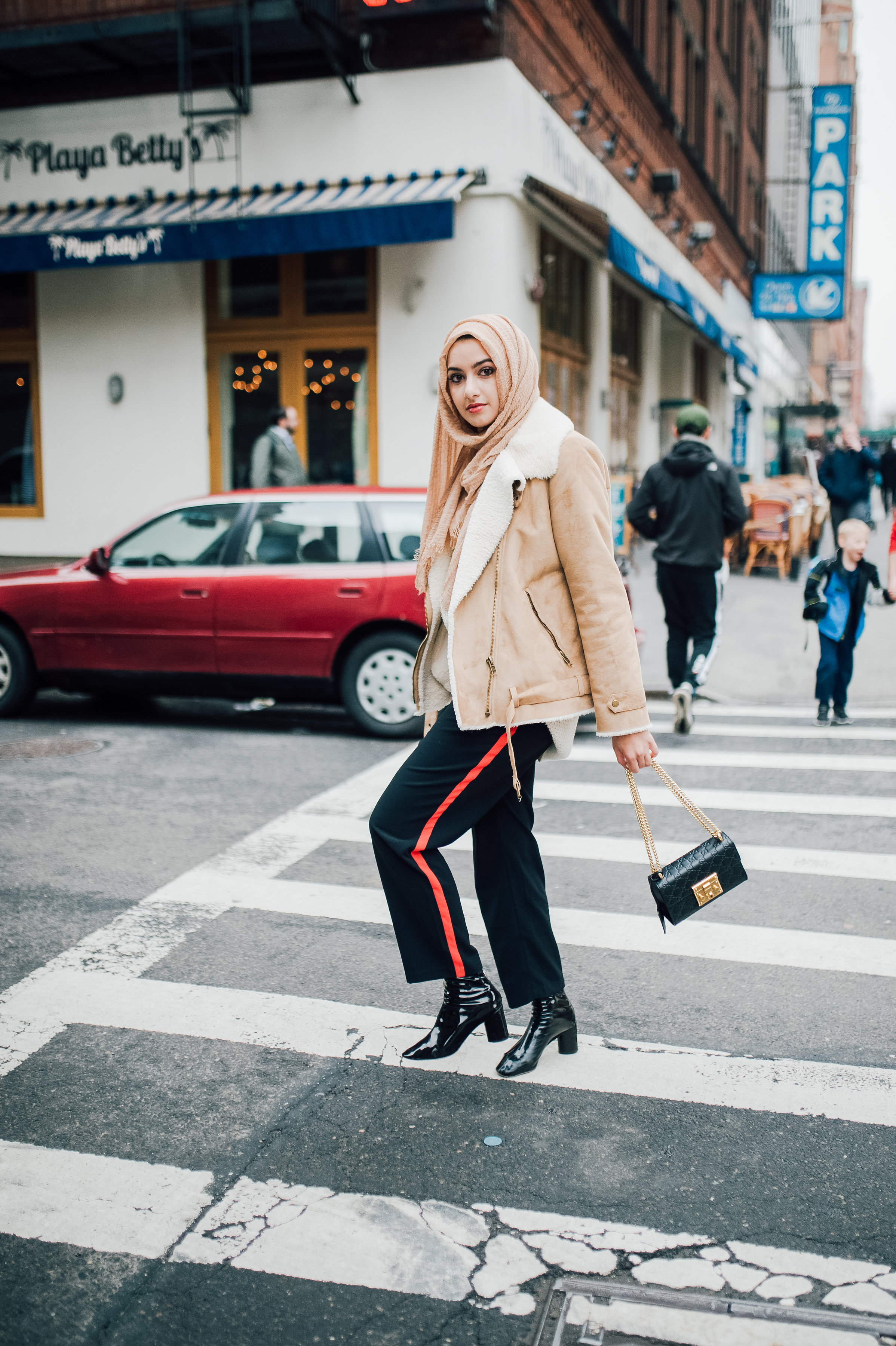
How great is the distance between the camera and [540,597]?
3.21 metres

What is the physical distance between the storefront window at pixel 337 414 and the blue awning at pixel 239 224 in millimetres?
1372

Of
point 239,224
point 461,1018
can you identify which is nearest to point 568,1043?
point 461,1018

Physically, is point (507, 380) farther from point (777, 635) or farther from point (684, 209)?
point (684, 209)

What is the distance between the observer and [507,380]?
10.4 ft

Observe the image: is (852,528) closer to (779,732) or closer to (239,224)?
(779,732)

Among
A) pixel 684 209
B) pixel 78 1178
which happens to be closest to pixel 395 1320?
pixel 78 1178

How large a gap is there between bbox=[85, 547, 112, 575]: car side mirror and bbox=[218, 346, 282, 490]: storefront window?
578 cm

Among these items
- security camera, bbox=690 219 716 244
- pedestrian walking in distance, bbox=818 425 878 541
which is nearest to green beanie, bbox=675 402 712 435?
pedestrian walking in distance, bbox=818 425 878 541

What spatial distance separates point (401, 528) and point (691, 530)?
1.99m

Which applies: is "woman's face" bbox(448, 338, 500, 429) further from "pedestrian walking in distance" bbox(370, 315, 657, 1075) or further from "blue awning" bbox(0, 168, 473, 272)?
"blue awning" bbox(0, 168, 473, 272)

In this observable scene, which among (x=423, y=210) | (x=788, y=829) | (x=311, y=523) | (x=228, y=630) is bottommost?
(x=788, y=829)

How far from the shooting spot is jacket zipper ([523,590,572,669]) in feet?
10.5

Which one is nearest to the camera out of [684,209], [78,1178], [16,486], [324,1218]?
[324,1218]

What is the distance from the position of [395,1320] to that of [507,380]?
6.99 ft
